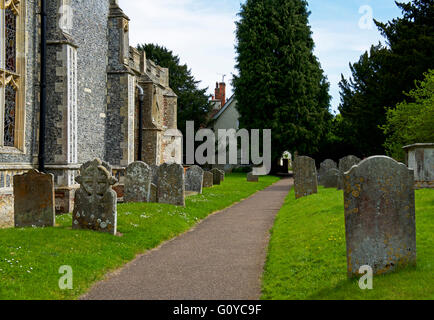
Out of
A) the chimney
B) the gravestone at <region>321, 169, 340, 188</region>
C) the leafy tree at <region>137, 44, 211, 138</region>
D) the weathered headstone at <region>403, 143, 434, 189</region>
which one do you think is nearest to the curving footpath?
the weathered headstone at <region>403, 143, 434, 189</region>

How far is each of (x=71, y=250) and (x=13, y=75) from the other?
8207 millimetres

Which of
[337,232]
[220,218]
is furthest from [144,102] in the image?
[337,232]

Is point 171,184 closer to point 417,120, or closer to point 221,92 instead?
point 417,120

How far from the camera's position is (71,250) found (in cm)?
732

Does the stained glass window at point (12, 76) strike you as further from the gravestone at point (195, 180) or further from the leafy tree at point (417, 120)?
the leafy tree at point (417, 120)

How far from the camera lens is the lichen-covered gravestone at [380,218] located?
561cm

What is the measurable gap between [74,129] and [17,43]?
3.36 metres

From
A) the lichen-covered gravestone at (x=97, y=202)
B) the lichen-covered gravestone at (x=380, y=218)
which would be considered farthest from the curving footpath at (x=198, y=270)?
the lichen-covered gravestone at (x=380, y=218)

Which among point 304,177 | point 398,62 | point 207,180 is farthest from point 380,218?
point 398,62

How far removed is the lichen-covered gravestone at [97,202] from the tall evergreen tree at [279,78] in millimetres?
30299

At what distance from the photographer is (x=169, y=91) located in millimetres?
34250

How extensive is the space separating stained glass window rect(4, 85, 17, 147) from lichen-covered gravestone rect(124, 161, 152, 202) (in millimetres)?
3633
